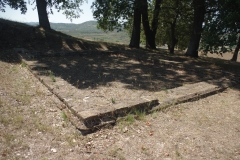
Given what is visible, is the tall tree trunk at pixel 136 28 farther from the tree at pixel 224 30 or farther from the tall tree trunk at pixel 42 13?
the tall tree trunk at pixel 42 13

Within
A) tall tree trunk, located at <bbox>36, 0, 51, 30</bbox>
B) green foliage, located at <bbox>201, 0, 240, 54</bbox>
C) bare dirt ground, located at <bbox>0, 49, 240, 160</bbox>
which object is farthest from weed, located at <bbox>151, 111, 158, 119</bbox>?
tall tree trunk, located at <bbox>36, 0, 51, 30</bbox>

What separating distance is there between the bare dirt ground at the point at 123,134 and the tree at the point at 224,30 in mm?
3726

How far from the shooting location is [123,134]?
3305 mm

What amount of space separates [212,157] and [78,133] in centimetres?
212

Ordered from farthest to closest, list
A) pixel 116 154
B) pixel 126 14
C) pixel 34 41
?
pixel 126 14 → pixel 34 41 → pixel 116 154

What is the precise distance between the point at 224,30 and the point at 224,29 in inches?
1.6

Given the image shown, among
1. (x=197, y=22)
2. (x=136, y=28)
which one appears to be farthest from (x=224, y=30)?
(x=136, y=28)

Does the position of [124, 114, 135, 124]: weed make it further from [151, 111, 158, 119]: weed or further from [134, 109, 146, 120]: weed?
[151, 111, 158, 119]: weed

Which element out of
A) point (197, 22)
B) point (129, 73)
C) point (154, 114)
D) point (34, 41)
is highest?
point (197, 22)

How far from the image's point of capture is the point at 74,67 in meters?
7.41

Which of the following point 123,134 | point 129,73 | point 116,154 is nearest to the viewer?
point 116,154

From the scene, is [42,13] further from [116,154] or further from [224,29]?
[116,154]

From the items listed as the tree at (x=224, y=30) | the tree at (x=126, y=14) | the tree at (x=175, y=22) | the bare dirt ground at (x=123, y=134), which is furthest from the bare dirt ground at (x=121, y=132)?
the tree at (x=175, y=22)

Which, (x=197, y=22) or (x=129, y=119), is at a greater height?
(x=197, y=22)
